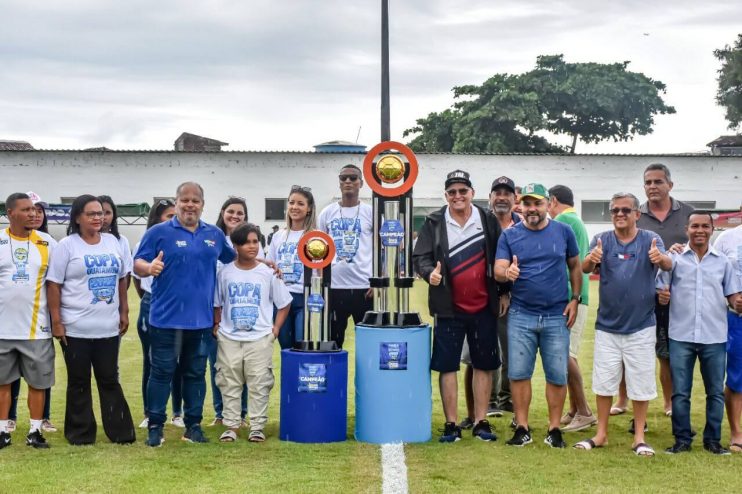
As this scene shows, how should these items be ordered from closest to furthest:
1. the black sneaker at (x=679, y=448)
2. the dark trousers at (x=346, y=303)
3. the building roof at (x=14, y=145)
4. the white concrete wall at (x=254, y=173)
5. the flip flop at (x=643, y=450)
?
the flip flop at (x=643, y=450) → the black sneaker at (x=679, y=448) → the dark trousers at (x=346, y=303) → the white concrete wall at (x=254, y=173) → the building roof at (x=14, y=145)

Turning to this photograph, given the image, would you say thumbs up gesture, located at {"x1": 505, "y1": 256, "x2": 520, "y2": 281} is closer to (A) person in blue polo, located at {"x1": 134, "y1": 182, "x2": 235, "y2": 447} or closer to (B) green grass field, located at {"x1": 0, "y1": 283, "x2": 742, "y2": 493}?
→ (B) green grass field, located at {"x1": 0, "y1": 283, "x2": 742, "y2": 493}

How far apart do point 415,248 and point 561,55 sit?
50008mm

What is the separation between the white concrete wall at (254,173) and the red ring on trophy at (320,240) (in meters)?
30.1

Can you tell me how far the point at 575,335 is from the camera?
316 inches

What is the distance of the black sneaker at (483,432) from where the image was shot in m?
7.26

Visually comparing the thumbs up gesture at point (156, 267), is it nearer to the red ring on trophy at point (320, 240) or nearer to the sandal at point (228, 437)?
the red ring on trophy at point (320, 240)

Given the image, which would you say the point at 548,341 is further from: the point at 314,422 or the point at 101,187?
the point at 101,187

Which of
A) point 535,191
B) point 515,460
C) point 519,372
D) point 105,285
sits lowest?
point 515,460

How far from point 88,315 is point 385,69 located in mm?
3692

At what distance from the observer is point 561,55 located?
55.0m

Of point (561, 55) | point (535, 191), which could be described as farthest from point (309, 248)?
point (561, 55)

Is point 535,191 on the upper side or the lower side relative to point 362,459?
upper

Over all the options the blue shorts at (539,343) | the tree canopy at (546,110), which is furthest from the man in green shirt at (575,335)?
the tree canopy at (546,110)

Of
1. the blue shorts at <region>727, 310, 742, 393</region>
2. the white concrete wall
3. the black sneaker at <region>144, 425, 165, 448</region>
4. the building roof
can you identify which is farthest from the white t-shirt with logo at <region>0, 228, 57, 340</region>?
the building roof
